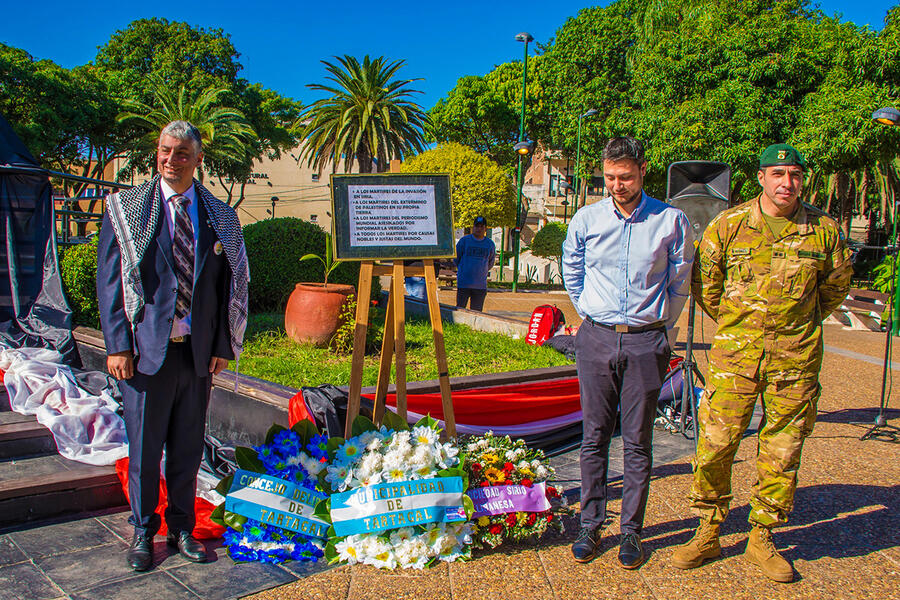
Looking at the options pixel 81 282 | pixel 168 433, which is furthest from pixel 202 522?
pixel 81 282

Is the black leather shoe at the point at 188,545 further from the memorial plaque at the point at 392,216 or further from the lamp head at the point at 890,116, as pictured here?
the lamp head at the point at 890,116

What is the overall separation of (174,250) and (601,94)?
1234 inches

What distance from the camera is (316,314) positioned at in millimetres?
7062

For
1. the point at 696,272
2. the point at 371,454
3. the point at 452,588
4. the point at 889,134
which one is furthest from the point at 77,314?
the point at 889,134

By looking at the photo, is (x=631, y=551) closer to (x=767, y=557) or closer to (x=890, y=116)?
(x=767, y=557)

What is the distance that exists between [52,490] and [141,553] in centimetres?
90

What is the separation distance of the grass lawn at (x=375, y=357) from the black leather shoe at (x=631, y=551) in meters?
2.86

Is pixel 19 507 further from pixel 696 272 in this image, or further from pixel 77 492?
pixel 696 272

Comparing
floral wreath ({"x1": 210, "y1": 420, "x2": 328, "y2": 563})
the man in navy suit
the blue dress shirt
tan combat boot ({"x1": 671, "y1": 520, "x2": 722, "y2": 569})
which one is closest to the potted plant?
floral wreath ({"x1": 210, "y1": 420, "x2": 328, "y2": 563})

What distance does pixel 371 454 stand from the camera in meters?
→ 3.37

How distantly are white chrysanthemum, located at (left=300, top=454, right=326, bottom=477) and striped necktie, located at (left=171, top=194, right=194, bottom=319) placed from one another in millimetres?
975

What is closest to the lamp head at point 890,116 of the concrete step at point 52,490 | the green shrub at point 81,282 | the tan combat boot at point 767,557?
the tan combat boot at point 767,557

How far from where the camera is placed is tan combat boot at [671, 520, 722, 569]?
3.19m

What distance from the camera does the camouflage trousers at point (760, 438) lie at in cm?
315
